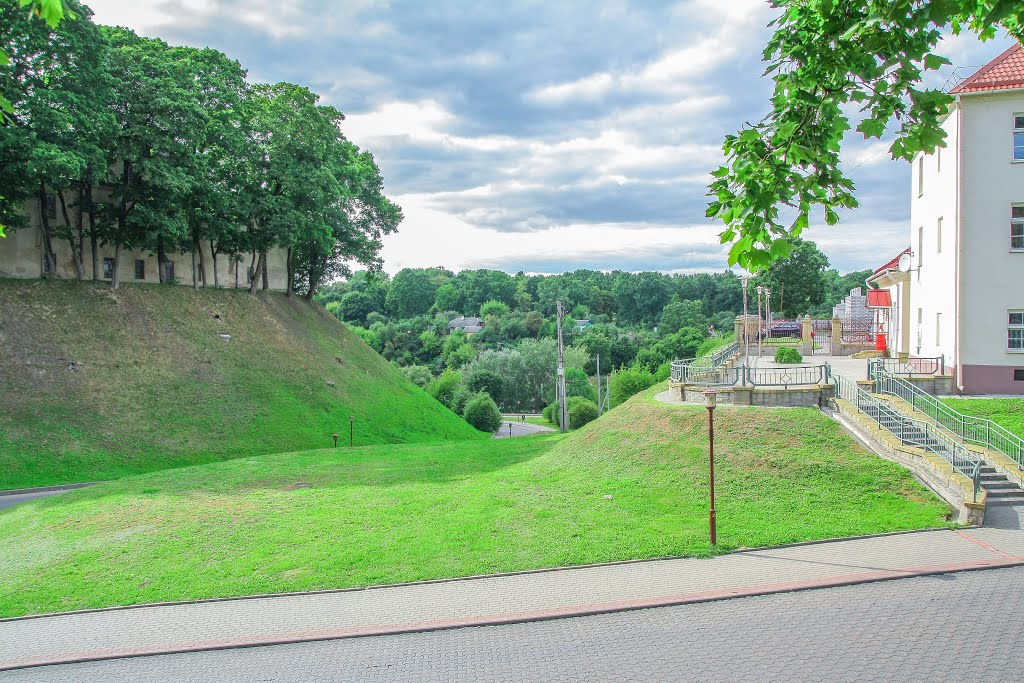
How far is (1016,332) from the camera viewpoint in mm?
21922

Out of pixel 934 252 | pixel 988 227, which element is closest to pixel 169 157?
pixel 934 252

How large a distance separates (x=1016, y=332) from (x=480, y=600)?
66.7ft

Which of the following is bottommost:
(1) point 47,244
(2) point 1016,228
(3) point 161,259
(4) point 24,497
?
(4) point 24,497

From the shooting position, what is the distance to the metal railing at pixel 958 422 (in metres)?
16.9

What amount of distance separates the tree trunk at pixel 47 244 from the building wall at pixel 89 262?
24 centimetres

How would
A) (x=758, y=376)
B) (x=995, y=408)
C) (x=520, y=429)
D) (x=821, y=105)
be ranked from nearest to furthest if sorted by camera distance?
(x=821, y=105) → (x=995, y=408) → (x=758, y=376) → (x=520, y=429)

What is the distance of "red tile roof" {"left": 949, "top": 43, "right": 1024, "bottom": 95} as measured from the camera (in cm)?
2136

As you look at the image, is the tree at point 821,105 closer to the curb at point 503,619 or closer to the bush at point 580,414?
the curb at point 503,619

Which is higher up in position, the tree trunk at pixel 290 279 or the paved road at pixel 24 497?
the tree trunk at pixel 290 279

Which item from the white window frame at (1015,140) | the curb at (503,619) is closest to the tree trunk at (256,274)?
the curb at (503,619)

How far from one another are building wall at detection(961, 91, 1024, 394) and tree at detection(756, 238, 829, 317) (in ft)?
168

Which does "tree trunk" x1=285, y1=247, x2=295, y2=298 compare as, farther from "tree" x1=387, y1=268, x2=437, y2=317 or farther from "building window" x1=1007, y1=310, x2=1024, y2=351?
"tree" x1=387, y1=268, x2=437, y2=317

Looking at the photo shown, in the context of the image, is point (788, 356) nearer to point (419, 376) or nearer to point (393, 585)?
point (393, 585)

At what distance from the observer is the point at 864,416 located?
1852 centimetres
